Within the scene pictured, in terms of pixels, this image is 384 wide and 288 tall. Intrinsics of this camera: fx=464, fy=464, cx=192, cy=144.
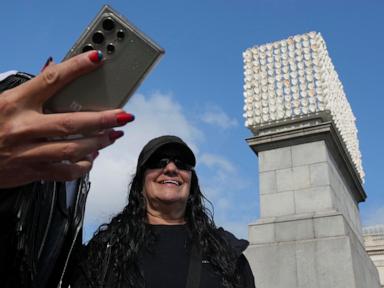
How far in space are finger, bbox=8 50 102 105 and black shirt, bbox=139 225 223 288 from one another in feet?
7.58

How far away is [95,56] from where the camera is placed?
110 cm

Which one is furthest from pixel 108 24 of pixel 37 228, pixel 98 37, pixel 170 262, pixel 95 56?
pixel 170 262

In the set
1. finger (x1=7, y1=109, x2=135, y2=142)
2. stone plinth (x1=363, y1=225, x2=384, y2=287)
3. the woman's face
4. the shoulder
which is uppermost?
stone plinth (x1=363, y1=225, x2=384, y2=287)

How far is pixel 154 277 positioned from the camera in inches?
125

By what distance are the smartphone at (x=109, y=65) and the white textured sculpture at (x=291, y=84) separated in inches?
389

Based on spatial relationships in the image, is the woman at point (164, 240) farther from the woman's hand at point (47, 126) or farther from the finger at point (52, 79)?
Answer: the finger at point (52, 79)

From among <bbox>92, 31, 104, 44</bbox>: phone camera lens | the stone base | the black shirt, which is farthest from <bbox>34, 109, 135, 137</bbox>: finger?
the stone base

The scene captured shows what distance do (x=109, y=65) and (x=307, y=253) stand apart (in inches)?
333

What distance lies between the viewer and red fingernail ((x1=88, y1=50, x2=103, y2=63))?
109cm

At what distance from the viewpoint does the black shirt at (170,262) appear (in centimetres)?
314

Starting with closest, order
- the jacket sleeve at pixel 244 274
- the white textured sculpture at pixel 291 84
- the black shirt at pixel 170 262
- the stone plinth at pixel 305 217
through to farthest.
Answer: the black shirt at pixel 170 262 < the jacket sleeve at pixel 244 274 < the stone plinth at pixel 305 217 < the white textured sculpture at pixel 291 84

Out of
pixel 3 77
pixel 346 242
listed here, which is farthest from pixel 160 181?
pixel 346 242

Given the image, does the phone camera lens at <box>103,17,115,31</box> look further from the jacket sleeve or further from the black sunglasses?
the jacket sleeve

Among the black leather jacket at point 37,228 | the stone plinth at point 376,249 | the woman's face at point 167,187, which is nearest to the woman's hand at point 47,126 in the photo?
the black leather jacket at point 37,228
